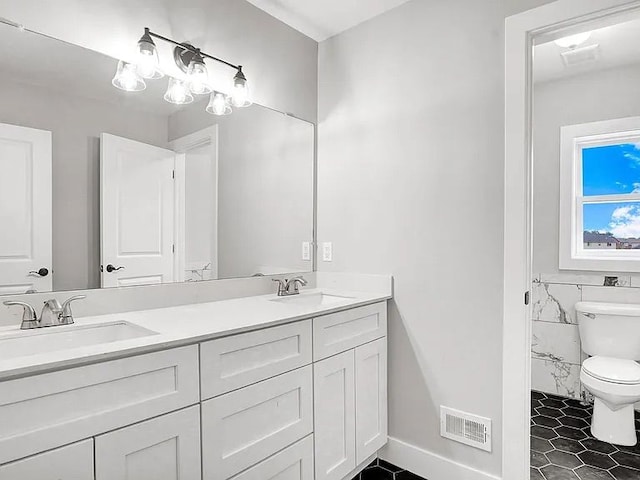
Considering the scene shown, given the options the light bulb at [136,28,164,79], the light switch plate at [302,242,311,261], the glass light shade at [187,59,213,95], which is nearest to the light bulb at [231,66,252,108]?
the glass light shade at [187,59,213,95]

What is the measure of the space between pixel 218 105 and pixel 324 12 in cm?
80

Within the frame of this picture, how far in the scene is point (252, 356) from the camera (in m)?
1.39

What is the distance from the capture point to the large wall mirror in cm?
138

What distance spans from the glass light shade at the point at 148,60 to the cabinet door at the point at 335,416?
1.38 m

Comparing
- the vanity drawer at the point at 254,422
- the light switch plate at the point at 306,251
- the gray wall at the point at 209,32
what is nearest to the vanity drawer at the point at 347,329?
the vanity drawer at the point at 254,422

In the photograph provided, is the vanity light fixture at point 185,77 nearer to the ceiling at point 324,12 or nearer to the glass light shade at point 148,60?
the glass light shade at point 148,60

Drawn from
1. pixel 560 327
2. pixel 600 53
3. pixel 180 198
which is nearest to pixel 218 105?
pixel 180 198

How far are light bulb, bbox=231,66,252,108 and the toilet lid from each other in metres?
2.52

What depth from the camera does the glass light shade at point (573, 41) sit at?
2396 millimetres

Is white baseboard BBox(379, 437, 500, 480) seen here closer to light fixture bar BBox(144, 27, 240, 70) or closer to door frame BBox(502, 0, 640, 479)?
door frame BBox(502, 0, 640, 479)

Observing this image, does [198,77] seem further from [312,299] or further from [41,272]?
[312,299]

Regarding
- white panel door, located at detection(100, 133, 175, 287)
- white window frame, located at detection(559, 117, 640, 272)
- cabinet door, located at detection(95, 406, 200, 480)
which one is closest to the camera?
cabinet door, located at detection(95, 406, 200, 480)

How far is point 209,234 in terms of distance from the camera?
6.44ft

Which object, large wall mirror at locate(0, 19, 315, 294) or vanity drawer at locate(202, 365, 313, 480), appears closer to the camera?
vanity drawer at locate(202, 365, 313, 480)
